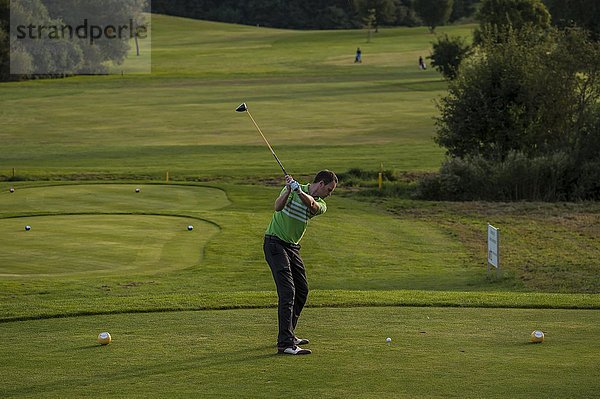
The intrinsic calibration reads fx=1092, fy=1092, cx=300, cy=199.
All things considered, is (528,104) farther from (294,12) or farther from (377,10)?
(294,12)

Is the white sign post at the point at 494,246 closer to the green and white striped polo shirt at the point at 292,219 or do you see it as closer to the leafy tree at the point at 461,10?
the green and white striped polo shirt at the point at 292,219

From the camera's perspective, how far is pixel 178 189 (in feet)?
104

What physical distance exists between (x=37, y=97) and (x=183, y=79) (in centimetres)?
1899

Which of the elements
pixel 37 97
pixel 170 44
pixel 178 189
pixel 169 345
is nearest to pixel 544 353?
pixel 169 345

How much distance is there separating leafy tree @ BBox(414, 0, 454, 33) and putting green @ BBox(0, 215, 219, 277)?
114273 millimetres

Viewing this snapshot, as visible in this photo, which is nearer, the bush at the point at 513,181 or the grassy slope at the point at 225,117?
the bush at the point at 513,181

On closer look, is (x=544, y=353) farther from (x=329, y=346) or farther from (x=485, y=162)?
(x=485, y=162)

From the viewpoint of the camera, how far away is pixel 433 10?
5364 inches

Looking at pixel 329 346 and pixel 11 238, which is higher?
pixel 329 346

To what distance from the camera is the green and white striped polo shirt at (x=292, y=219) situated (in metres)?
11.6

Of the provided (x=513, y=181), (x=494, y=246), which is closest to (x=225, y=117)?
(x=513, y=181)

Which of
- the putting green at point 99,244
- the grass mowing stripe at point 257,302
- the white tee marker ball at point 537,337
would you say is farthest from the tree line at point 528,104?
the white tee marker ball at point 537,337

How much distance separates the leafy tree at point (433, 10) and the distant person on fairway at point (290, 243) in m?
126

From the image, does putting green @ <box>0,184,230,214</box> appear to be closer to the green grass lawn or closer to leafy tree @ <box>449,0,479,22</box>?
the green grass lawn
